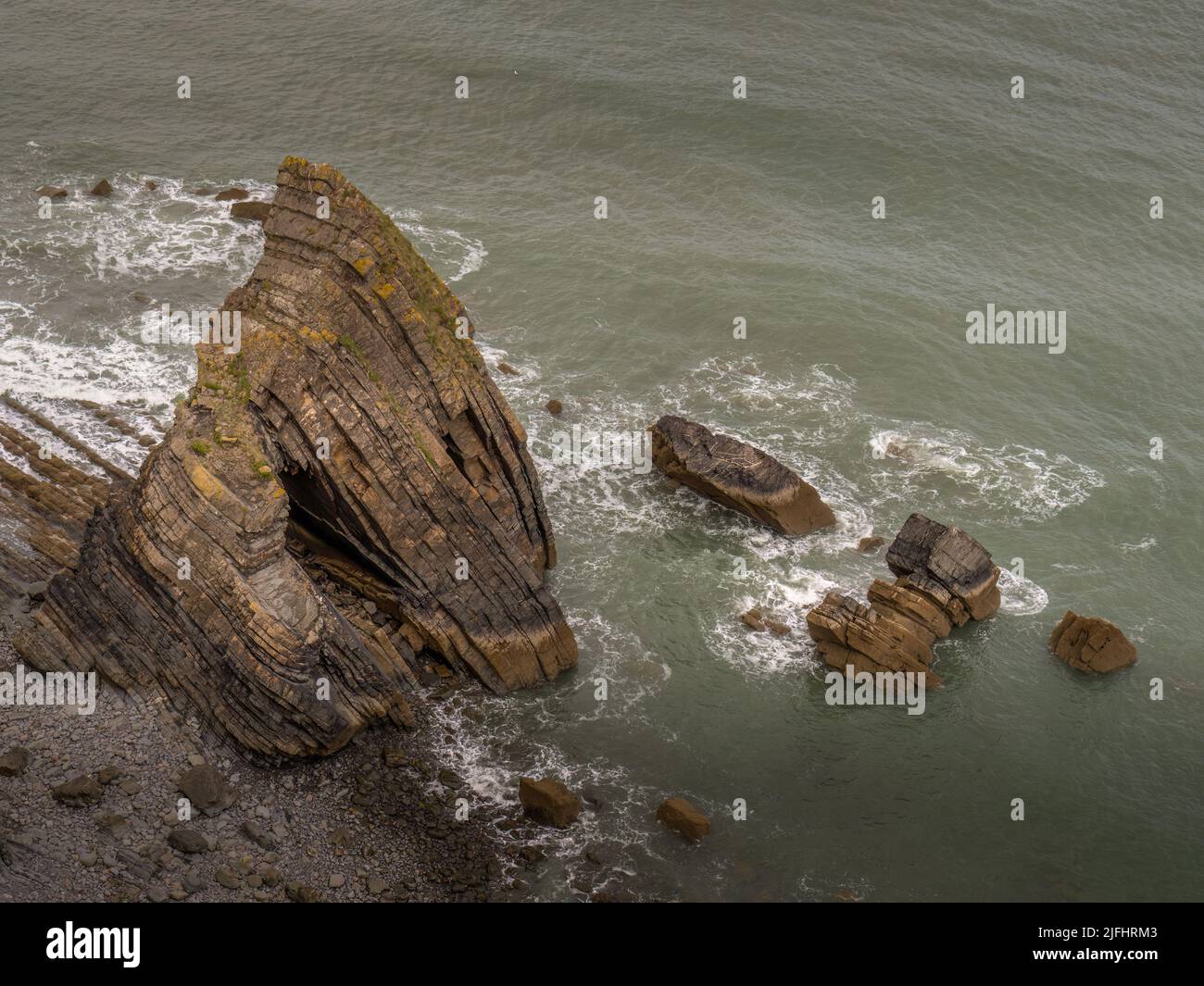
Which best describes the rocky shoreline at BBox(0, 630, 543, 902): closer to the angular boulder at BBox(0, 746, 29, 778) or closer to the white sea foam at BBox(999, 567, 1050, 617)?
the angular boulder at BBox(0, 746, 29, 778)

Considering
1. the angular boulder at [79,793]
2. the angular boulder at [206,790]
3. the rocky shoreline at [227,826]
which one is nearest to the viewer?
the rocky shoreline at [227,826]

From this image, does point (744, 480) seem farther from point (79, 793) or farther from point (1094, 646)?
point (79, 793)

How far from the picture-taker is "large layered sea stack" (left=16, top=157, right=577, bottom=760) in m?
44.3

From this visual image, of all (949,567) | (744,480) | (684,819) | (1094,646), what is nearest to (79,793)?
(684,819)

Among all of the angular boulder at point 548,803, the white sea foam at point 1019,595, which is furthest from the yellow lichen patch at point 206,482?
the white sea foam at point 1019,595

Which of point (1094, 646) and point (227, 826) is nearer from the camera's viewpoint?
point (227, 826)

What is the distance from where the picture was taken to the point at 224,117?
91.4m

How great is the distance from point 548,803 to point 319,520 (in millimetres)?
14596

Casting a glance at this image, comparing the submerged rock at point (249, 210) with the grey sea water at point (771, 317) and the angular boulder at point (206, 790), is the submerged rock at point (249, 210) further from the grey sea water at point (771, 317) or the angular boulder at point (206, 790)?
the angular boulder at point (206, 790)

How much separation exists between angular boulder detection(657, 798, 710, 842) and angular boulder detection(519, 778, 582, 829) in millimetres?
3107

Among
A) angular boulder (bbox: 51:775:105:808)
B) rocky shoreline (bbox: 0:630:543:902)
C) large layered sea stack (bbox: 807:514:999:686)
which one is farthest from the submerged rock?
angular boulder (bbox: 51:775:105:808)

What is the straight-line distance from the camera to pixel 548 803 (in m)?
45.1

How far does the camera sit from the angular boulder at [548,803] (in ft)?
148

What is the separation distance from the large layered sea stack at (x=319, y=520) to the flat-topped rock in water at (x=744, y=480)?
10.6 metres
